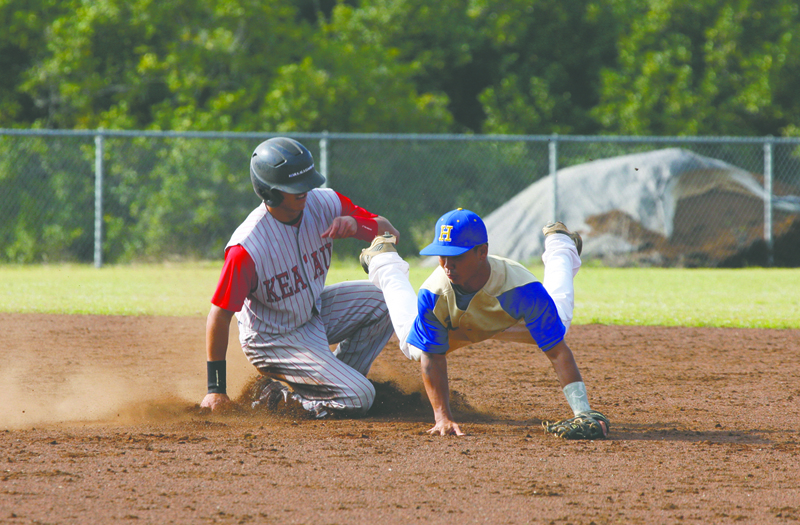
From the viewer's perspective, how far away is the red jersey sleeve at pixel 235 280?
13.2ft

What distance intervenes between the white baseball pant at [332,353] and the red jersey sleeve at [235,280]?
472 millimetres

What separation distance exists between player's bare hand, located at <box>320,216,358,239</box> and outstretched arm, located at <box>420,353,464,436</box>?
0.84 metres

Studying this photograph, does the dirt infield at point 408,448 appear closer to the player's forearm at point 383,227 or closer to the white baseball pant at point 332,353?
the white baseball pant at point 332,353

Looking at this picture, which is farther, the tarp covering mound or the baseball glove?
the tarp covering mound

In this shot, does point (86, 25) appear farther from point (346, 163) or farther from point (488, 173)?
point (488, 173)

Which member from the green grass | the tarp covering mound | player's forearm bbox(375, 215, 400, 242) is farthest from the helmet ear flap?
the tarp covering mound

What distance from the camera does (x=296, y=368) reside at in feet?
14.5

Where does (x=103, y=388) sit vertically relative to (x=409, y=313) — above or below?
below

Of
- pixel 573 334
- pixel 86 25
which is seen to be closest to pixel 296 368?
pixel 573 334

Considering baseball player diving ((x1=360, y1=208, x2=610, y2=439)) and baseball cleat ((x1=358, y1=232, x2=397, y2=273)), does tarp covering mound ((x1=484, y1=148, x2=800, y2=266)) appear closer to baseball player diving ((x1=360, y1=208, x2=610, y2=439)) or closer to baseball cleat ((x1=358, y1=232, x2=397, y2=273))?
baseball cleat ((x1=358, y1=232, x2=397, y2=273))

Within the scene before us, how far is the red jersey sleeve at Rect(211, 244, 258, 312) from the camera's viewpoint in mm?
4023

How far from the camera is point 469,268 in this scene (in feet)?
12.2

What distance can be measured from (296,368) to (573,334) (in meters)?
3.40

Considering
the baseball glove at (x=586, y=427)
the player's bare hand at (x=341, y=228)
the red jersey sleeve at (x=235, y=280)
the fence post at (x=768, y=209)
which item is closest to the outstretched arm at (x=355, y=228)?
the player's bare hand at (x=341, y=228)
